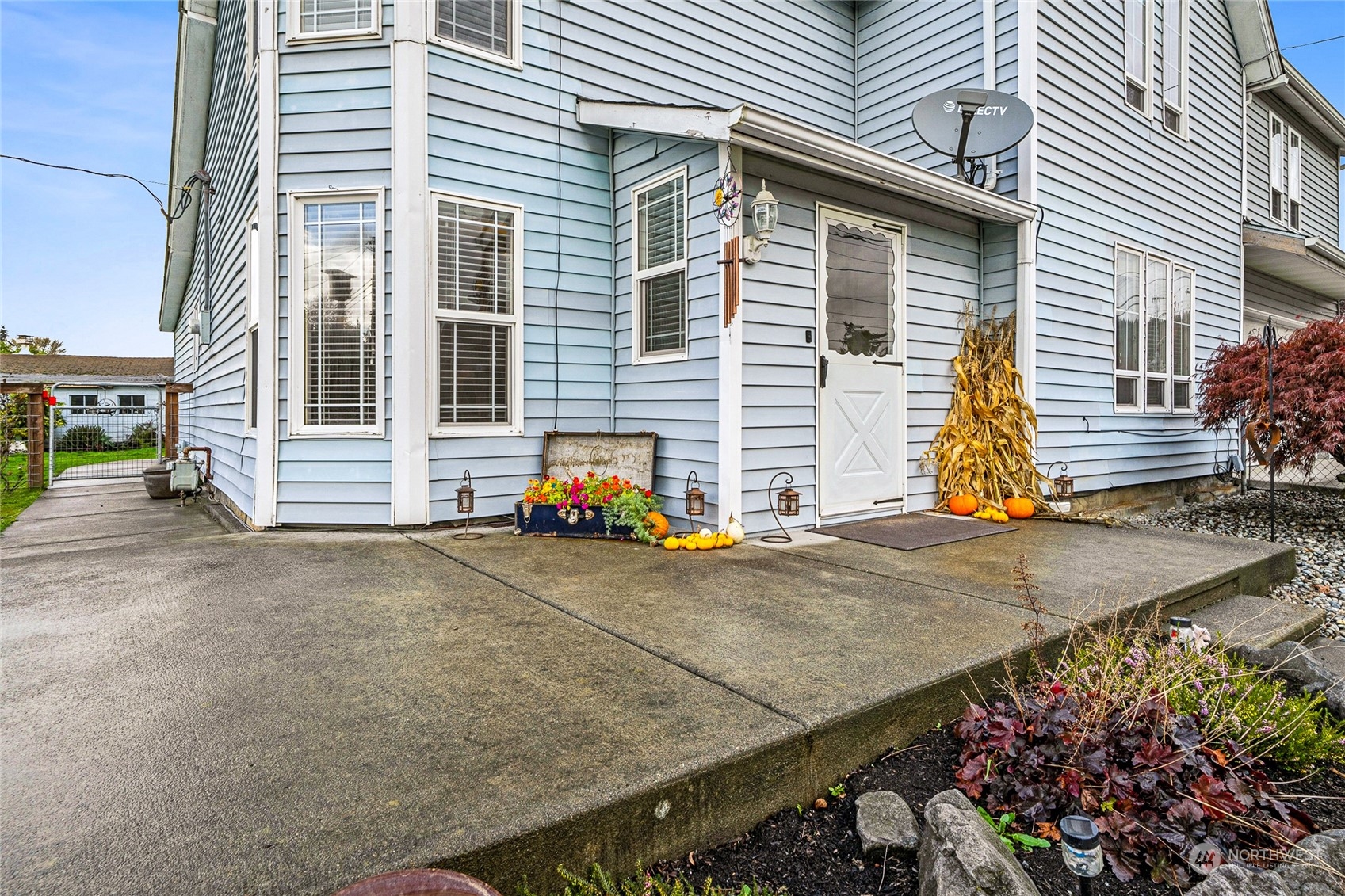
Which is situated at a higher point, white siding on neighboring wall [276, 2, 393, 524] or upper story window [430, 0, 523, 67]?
upper story window [430, 0, 523, 67]

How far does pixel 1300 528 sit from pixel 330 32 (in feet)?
28.5

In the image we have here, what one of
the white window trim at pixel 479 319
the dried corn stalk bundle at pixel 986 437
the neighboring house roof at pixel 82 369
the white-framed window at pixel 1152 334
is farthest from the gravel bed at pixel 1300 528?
the neighboring house roof at pixel 82 369

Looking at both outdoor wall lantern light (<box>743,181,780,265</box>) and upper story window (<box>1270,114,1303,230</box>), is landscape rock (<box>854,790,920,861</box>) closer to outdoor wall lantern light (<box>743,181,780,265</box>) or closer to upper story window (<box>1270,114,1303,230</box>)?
outdoor wall lantern light (<box>743,181,780,265</box>)

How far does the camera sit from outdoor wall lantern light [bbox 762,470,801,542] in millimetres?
4266

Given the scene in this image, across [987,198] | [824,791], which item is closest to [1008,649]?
[824,791]

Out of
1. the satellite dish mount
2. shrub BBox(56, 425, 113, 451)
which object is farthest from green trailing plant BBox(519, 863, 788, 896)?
shrub BBox(56, 425, 113, 451)

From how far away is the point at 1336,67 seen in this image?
904cm

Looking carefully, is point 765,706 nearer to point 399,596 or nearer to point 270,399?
point 399,596

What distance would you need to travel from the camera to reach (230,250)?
20.2ft

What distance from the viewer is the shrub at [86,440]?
55.3 ft

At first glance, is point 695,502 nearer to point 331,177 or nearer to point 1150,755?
point 1150,755

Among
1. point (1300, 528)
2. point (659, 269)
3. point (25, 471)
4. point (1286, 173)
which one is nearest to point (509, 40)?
point (659, 269)

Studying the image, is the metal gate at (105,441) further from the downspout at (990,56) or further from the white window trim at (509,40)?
the downspout at (990,56)

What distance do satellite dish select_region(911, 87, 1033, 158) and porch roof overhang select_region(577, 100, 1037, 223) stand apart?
45 cm
